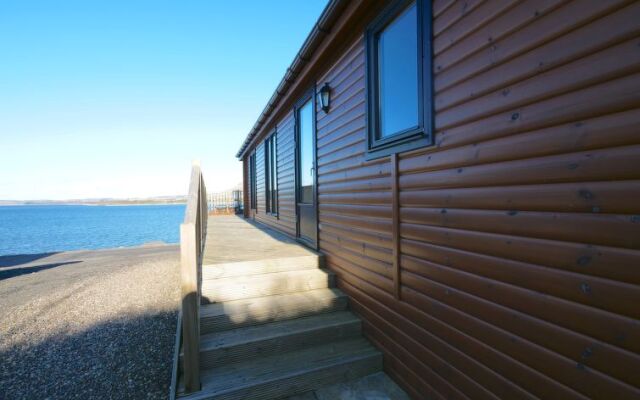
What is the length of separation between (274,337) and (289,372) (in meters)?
0.34

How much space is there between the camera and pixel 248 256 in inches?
149

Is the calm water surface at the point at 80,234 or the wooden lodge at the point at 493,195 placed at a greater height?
the wooden lodge at the point at 493,195

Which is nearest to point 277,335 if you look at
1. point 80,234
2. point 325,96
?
point 325,96

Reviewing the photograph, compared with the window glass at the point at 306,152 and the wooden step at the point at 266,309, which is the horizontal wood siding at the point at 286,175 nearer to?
the window glass at the point at 306,152

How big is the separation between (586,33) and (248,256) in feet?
11.5

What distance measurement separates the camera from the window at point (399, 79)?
84.4 inches

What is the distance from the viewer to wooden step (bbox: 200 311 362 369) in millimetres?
2520

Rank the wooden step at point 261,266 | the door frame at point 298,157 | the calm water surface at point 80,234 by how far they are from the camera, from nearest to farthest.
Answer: the wooden step at point 261,266 < the door frame at point 298,157 < the calm water surface at point 80,234

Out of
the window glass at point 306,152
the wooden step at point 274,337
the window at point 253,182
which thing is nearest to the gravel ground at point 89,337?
the wooden step at point 274,337

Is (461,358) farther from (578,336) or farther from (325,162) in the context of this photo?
(325,162)

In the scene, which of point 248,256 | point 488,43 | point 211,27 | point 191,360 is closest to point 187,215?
point 191,360

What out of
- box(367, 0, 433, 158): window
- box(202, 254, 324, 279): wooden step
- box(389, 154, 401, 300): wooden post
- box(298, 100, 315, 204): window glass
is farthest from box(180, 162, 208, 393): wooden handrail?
box(298, 100, 315, 204): window glass

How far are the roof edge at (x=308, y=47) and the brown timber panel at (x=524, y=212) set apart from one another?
1.36 meters

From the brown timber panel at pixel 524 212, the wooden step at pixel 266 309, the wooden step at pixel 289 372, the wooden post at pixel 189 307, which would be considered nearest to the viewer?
the brown timber panel at pixel 524 212
